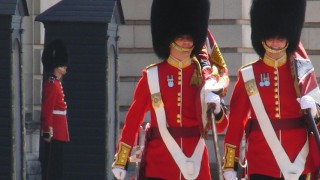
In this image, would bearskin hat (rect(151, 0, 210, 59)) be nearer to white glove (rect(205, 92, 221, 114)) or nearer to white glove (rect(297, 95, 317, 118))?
white glove (rect(205, 92, 221, 114))

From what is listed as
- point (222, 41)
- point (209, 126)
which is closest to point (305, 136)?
point (209, 126)

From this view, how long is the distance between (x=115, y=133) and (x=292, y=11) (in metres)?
5.29

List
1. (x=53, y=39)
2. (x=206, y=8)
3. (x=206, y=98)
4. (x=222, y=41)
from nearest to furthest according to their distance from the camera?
(x=206, y=98) < (x=206, y=8) < (x=53, y=39) < (x=222, y=41)

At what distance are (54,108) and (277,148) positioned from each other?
621 centimetres

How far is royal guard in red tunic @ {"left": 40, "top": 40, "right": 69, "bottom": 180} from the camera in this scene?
17953 mm

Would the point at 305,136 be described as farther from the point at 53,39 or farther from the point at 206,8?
the point at 53,39

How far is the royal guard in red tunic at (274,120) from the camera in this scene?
12250 mm

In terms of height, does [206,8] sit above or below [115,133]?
above

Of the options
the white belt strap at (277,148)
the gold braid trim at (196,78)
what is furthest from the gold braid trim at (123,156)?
the white belt strap at (277,148)

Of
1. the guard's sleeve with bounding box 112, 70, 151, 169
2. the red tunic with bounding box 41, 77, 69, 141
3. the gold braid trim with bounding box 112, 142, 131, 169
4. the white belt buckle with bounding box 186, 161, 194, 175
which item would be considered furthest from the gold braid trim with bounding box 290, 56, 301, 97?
the red tunic with bounding box 41, 77, 69, 141

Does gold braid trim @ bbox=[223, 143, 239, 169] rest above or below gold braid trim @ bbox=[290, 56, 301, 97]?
below

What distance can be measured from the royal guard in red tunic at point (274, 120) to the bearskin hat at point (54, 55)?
5094 millimetres

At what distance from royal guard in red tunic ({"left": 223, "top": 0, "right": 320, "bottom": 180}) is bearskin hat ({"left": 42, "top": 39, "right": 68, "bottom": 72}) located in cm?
509

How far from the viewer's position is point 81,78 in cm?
1744
